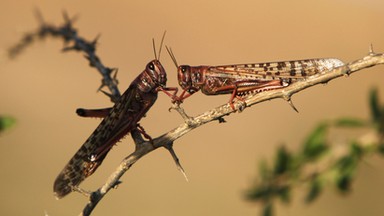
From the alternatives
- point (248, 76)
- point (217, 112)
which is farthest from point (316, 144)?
point (248, 76)

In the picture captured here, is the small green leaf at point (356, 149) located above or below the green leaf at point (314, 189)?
above

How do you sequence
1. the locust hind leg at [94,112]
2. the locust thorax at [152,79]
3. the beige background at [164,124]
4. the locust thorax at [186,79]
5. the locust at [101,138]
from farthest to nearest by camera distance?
the beige background at [164,124] < the locust thorax at [186,79] < the locust thorax at [152,79] < the locust hind leg at [94,112] < the locust at [101,138]

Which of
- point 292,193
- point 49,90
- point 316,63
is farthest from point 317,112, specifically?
point 292,193

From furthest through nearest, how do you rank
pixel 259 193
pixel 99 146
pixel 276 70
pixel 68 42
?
pixel 276 70 → pixel 99 146 → pixel 68 42 → pixel 259 193

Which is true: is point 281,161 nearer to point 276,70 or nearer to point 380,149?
point 380,149

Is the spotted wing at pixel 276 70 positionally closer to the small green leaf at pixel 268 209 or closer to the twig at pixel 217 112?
the twig at pixel 217 112

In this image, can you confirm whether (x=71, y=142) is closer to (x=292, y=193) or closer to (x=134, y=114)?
(x=134, y=114)

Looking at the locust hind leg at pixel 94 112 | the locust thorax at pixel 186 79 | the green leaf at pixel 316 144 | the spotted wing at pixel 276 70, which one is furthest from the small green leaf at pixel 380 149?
the locust thorax at pixel 186 79
